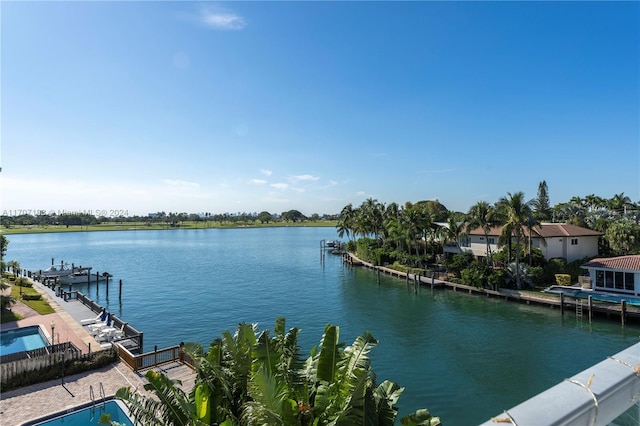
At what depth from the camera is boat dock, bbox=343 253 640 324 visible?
31.2 m

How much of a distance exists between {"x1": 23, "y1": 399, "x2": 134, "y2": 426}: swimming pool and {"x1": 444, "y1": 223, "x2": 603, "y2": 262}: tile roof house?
4132cm

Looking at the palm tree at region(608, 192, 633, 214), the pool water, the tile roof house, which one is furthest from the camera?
the palm tree at region(608, 192, 633, 214)

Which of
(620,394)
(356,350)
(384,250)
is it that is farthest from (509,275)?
(620,394)

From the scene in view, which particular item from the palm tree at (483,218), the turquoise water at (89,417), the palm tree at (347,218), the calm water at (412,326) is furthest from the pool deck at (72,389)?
the palm tree at (347,218)

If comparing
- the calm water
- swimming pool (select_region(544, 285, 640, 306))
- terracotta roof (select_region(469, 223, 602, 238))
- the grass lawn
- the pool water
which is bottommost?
the calm water

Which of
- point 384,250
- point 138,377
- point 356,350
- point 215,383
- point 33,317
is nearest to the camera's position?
point 356,350

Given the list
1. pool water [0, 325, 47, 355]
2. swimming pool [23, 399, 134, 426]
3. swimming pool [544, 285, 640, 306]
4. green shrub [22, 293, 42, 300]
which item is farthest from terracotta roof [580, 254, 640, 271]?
green shrub [22, 293, 42, 300]

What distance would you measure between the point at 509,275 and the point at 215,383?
42.1 metres

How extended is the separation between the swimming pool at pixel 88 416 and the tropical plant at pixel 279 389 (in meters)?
10.4

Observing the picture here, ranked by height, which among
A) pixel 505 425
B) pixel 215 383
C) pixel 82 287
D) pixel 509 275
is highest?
pixel 505 425

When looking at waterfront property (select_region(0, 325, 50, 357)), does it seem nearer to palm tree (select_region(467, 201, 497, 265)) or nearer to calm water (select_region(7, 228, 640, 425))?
calm water (select_region(7, 228, 640, 425))

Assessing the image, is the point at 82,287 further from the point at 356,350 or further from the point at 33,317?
the point at 356,350

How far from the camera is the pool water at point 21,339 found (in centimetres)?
2489

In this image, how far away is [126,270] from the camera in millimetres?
65500
